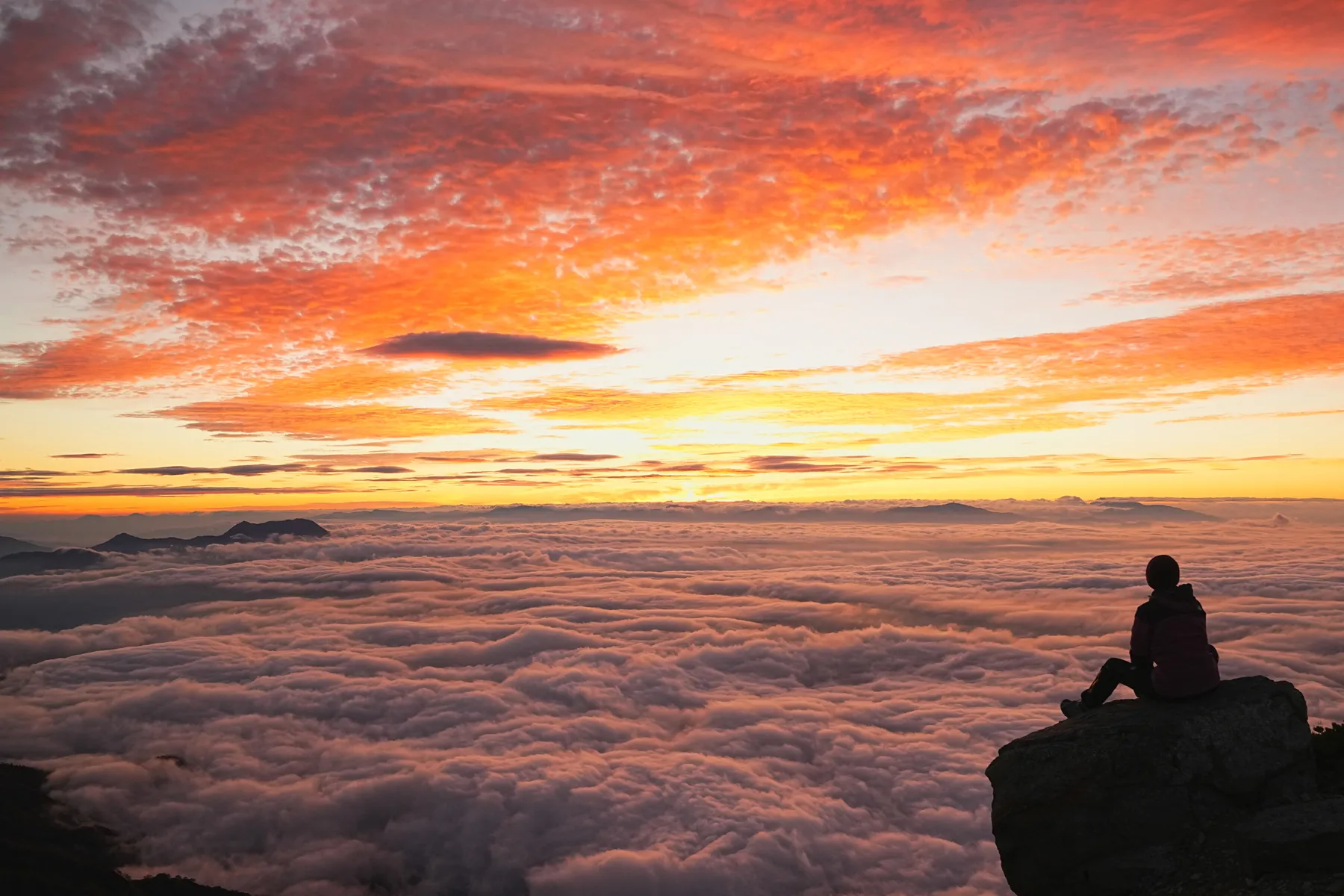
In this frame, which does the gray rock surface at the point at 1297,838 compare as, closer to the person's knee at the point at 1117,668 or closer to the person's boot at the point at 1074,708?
the person's knee at the point at 1117,668

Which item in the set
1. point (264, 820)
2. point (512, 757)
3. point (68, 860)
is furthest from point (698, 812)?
point (68, 860)

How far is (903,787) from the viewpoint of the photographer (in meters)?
90.8

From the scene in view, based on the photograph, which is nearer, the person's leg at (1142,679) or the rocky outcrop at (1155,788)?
the rocky outcrop at (1155,788)

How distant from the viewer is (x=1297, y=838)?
1026cm

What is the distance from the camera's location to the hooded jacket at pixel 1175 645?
37.7 feet

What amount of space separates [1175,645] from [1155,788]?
7.53 ft

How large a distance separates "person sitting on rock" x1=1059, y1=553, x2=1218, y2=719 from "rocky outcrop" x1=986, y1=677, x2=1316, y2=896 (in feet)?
1.29

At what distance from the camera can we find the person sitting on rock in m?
11.5

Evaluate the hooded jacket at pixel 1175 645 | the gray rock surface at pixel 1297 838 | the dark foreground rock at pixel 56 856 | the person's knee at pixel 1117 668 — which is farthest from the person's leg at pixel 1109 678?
the dark foreground rock at pixel 56 856

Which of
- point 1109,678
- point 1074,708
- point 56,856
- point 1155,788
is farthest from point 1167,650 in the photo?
point 56,856

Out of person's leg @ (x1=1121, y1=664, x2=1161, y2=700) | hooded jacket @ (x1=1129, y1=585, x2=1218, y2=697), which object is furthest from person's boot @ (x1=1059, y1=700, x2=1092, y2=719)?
hooded jacket @ (x1=1129, y1=585, x2=1218, y2=697)

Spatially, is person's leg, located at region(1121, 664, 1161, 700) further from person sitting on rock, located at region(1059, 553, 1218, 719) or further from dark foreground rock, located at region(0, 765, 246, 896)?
dark foreground rock, located at region(0, 765, 246, 896)

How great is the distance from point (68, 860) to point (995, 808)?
Answer: 523 feet

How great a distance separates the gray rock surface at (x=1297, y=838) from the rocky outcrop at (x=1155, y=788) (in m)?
0.29
